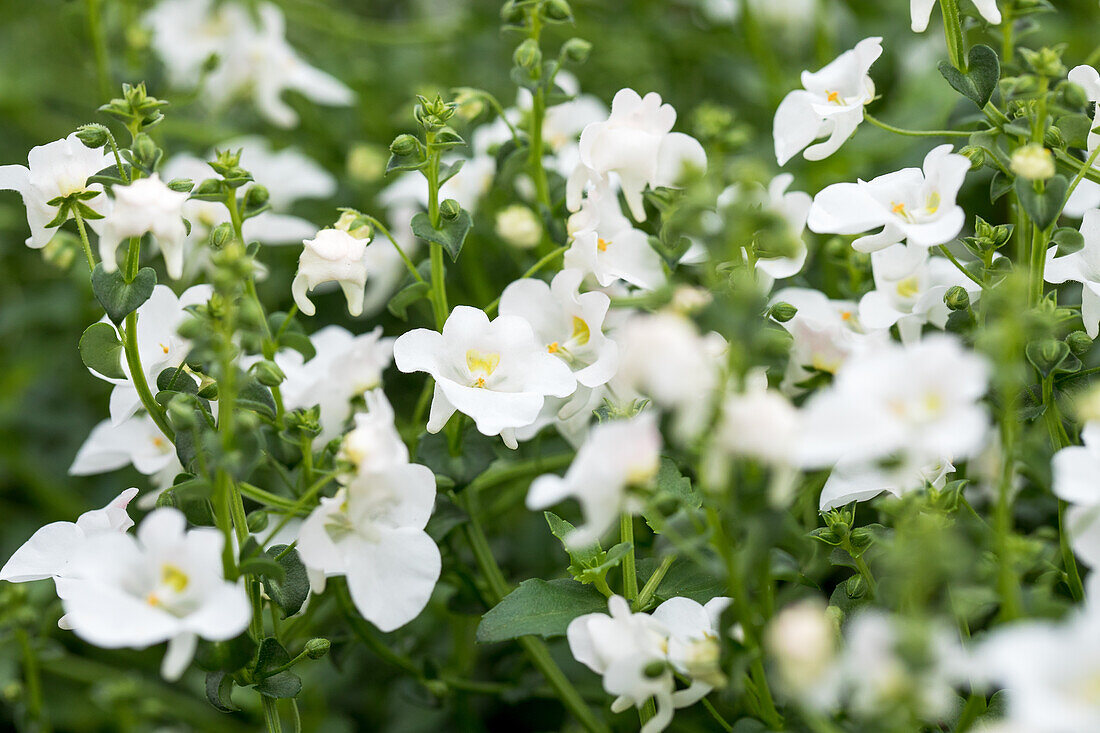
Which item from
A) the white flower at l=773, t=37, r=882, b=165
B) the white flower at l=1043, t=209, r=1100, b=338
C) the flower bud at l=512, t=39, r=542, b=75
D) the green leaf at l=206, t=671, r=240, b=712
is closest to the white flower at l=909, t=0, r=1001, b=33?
the white flower at l=773, t=37, r=882, b=165

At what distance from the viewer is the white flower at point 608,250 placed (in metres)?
0.68

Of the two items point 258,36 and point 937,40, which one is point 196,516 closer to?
point 258,36

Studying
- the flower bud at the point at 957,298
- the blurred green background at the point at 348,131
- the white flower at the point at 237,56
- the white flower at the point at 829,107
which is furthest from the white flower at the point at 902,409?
the white flower at the point at 237,56

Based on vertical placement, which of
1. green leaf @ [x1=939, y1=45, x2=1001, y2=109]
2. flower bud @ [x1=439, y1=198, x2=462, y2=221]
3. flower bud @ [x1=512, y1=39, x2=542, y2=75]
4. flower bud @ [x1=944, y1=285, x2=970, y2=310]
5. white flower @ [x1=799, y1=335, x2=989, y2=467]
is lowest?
flower bud @ [x1=439, y1=198, x2=462, y2=221]

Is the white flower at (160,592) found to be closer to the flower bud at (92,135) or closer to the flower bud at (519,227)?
the flower bud at (92,135)

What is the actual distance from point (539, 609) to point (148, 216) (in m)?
0.31

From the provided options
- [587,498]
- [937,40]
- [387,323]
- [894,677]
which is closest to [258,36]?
[387,323]

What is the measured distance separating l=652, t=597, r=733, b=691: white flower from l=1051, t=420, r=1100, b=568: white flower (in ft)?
0.53

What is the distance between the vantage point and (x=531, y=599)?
64 centimetres

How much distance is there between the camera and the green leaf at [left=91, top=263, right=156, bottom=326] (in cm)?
61

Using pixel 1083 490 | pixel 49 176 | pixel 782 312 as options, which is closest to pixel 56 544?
pixel 49 176

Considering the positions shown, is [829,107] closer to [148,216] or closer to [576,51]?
[576,51]

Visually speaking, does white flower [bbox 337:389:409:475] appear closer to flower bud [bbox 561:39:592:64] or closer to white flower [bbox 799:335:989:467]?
white flower [bbox 799:335:989:467]

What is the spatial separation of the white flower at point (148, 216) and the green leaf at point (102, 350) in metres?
0.09
